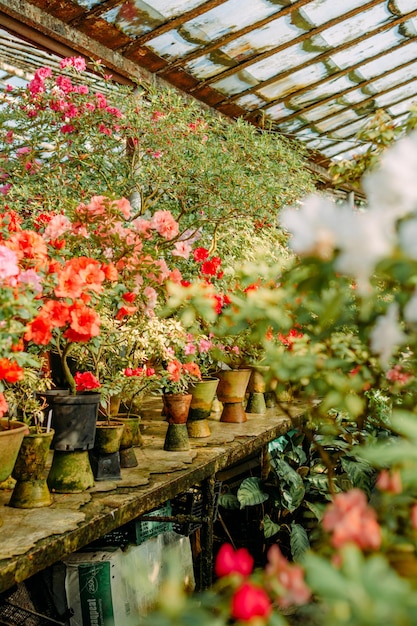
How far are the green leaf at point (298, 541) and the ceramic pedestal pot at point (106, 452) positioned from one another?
1.34 m

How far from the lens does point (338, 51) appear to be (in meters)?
5.44

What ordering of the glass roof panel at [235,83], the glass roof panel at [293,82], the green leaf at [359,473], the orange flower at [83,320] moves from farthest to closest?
the glass roof panel at [293,82]
the glass roof panel at [235,83]
the green leaf at [359,473]
the orange flower at [83,320]

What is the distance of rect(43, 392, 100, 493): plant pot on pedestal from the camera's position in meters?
2.19

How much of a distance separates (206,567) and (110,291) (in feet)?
4.25

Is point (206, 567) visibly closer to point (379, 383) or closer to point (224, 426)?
Answer: point (224, 426)

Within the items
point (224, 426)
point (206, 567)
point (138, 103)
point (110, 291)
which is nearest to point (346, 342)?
point (110, 291)

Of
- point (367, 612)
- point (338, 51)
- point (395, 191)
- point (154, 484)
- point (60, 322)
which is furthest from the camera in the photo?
point (338, 51)

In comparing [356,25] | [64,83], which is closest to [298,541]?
[64,83]

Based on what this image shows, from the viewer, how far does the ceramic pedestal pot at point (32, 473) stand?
6.63ft

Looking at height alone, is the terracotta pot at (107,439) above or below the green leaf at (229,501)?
above

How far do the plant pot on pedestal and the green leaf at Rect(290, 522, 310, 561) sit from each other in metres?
1.49

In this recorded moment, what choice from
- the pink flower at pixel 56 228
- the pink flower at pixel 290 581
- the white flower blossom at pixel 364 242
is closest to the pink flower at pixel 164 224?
the pink flower at pixel 56 228

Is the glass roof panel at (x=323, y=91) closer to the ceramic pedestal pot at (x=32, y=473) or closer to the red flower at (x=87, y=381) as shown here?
the red flower at (x=87, y=381)

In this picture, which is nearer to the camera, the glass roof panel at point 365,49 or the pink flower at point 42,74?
the pink flower at point 42,74
